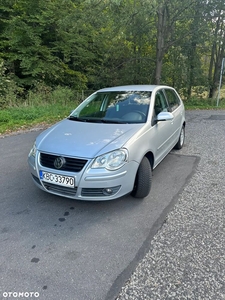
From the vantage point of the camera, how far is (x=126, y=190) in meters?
2.55

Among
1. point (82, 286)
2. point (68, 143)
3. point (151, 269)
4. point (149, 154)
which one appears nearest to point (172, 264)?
point (151, 269)

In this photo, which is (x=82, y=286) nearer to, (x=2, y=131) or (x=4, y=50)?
(x=2, y=131)

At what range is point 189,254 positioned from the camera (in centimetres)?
199

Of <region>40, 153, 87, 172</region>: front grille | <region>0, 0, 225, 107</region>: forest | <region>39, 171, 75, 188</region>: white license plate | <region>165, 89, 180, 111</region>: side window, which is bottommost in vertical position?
<region>39, 171, 75, 188</region>: white license plate

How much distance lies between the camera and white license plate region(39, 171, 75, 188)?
239 centimetres

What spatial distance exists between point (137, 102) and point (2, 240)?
2654 mm

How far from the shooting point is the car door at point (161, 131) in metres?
3.20

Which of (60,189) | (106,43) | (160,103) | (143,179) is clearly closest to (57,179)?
(60,189)

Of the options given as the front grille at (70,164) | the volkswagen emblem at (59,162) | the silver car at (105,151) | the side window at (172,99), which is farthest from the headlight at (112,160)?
the side window at (172,99)

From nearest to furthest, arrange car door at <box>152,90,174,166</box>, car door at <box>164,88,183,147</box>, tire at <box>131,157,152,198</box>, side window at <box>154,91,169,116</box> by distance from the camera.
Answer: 1. tire at <box>131,157,152,198</box>
2. car door at <box>152,90,174,166</box>
3. side window at <box>154,91,169,116</box>
4. car door at <box>164,88,183,147</box>

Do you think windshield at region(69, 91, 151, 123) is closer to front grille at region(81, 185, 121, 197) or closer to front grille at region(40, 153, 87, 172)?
front grille at region(40, 153, 87, 172)

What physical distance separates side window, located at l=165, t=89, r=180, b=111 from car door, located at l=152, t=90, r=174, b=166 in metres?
0.28

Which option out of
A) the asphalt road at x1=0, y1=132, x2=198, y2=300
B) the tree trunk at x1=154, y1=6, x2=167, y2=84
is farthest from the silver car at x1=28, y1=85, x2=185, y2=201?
the tree trunk at x1=154, y1=6, x2=167, y2=84

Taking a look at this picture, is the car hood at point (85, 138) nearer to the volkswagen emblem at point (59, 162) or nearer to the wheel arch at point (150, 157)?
the volkswagen emblem at point (59, 162)
